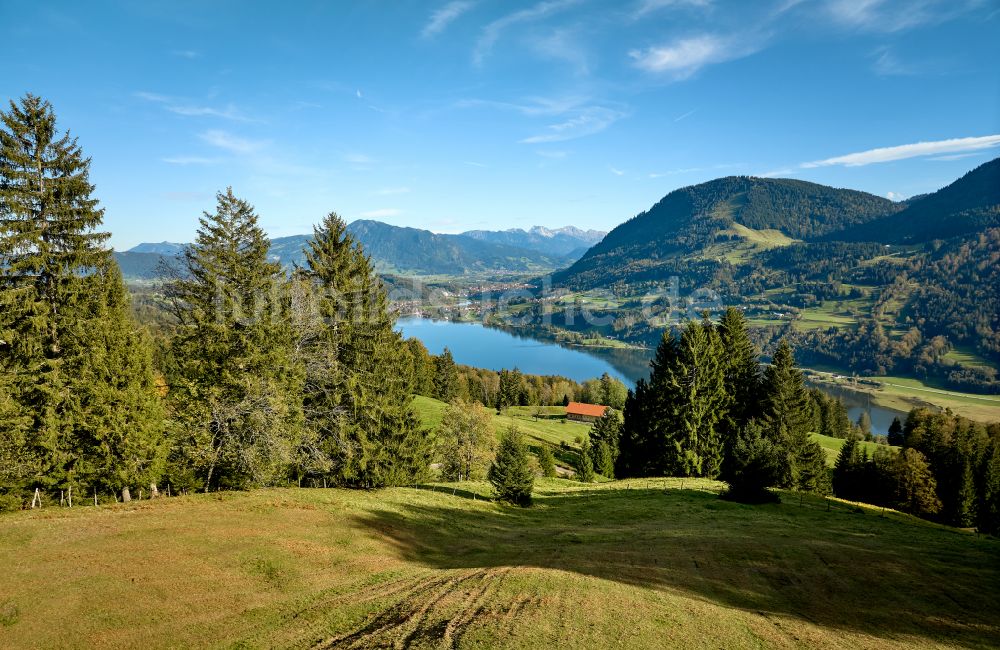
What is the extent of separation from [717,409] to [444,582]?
133ft

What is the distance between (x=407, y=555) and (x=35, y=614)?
10645 mm

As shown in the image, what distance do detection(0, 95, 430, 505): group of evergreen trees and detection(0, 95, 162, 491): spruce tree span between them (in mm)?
62

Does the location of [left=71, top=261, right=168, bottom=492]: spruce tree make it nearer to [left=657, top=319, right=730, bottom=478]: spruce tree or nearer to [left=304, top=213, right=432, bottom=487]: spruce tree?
[left=304, top=213, right=432, bottom=487]: spruce tree

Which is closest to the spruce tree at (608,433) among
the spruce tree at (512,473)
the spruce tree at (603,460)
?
the spruce tree at (603,460)

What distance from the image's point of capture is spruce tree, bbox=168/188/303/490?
23.6 metres

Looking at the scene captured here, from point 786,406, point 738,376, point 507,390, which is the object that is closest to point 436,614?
point 738,376

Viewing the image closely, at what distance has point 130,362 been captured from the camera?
2341cm

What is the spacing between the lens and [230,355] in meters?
24.1

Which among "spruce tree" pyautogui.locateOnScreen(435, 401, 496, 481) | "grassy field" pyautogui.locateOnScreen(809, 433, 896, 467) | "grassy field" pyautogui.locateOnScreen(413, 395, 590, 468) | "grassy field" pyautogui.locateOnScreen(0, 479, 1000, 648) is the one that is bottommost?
"grassy field" pyautogui.locateOnScreen(809, 433, 896, 467)

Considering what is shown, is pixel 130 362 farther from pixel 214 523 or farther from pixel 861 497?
pixel 861 497

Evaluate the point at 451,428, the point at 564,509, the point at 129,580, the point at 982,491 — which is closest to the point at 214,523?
the point at 129,580

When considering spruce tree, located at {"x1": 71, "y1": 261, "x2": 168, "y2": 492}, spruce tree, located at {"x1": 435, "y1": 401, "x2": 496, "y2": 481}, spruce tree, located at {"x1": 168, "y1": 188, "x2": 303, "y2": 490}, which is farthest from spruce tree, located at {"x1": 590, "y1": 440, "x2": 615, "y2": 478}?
spruce tree, located at {"x1": 71, "y1": 261, "x2": 168, "y2": 492}

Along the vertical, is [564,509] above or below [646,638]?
below

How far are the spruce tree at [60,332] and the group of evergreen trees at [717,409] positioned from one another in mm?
40238
